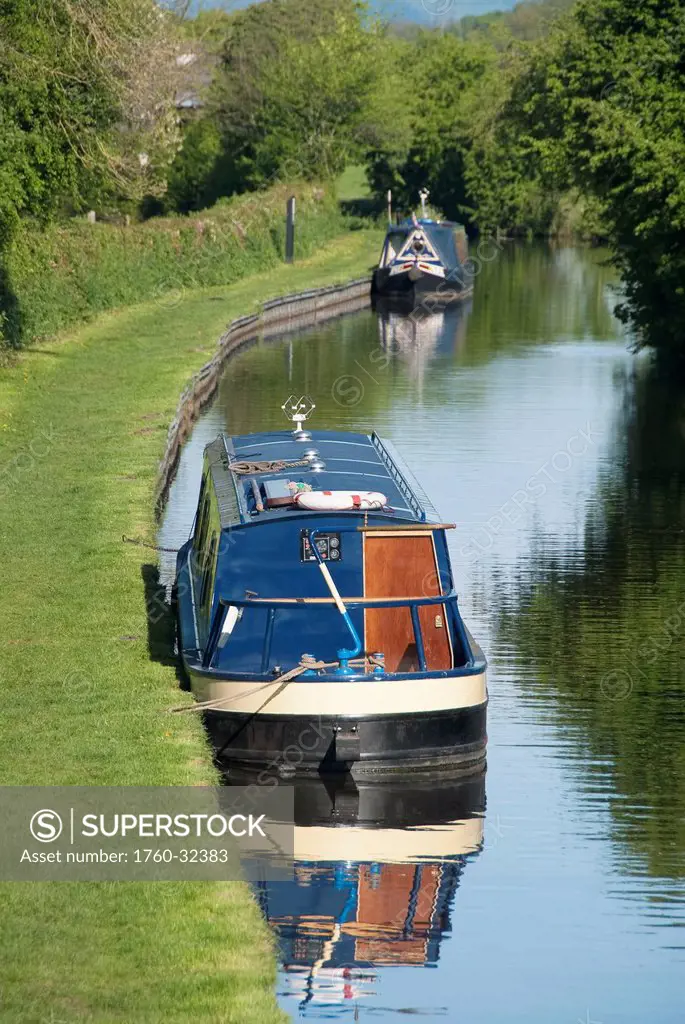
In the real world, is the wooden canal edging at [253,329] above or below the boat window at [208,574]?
below

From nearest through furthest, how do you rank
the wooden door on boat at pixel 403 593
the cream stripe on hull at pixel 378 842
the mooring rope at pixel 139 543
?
the cream stripe on hull at pixel 378 842, the wooden door on boat at pixel 403 593, the mooring rope at pixel 139 543

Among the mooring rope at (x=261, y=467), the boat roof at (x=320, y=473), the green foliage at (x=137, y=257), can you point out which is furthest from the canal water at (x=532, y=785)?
the green foliage at (x=137, y=257)

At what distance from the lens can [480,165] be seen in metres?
90.8

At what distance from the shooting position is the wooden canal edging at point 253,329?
30422 mm

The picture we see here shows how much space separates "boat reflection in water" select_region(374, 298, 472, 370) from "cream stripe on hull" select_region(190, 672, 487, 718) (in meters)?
30.3

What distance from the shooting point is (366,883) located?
13.0m

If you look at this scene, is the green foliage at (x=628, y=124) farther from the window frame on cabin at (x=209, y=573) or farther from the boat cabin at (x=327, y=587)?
the boat cabin at (x=327, y=587)

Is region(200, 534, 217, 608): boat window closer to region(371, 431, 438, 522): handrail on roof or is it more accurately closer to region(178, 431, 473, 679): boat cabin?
region(178, 431, 473, 679): boat cabin

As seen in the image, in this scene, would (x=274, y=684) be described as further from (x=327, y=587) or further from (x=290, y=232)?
(x=290, y=232)

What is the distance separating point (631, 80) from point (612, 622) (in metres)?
19.1

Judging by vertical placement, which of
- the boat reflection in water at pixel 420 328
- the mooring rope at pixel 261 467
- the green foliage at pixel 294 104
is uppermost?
the green foliage at pixel 294 104

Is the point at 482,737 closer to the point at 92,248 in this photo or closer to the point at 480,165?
the point at 92,248

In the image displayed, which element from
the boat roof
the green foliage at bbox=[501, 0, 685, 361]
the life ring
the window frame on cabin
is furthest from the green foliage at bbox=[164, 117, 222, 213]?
the life ring

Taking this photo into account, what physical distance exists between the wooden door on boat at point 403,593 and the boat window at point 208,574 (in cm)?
179
